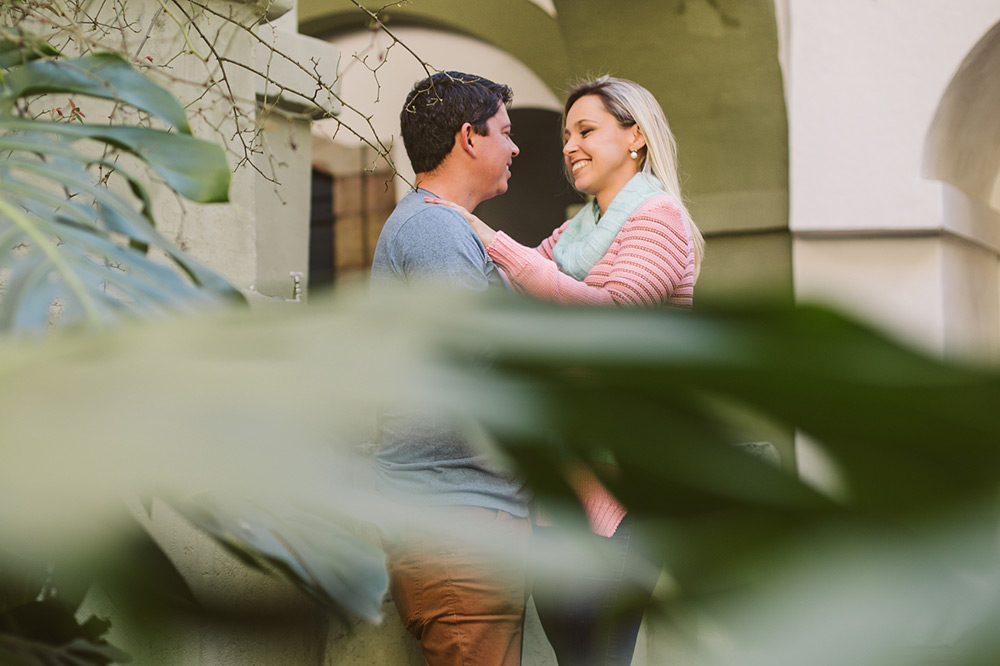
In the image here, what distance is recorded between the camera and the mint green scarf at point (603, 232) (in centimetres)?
194

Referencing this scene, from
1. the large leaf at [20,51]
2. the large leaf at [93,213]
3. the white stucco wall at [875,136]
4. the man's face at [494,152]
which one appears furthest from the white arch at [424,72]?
the large leaf at [93,213]

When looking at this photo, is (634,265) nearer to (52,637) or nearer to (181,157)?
(181,157)

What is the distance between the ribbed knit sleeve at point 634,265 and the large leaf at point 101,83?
1104 millimetres

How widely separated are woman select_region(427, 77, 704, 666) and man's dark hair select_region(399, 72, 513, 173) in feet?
0.48

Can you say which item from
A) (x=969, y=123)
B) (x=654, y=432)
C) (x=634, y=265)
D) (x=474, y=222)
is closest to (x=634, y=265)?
(x=634, y=265)

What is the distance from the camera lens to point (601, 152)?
Result: 6.88 feet

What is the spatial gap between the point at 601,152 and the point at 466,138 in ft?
0.97

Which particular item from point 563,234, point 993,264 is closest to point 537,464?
point 563,234

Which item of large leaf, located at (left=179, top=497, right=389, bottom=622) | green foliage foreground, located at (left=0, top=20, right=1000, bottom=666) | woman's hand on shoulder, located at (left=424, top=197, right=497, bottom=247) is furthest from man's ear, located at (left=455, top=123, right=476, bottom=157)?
green foliage foreground, located at (left=0, top=20, right=1000, bottom=666)

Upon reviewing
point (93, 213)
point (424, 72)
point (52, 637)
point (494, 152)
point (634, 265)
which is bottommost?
point (52, 637)

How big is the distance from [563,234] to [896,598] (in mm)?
2029

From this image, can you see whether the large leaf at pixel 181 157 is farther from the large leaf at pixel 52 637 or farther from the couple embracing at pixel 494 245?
the couple embracing at pixel 494 245

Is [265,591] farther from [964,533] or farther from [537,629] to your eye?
[537,629]

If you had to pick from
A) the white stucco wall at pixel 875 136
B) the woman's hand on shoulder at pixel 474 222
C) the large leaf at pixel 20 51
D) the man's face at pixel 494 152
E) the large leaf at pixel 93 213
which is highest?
the white stucco wall at pixel 875 136
